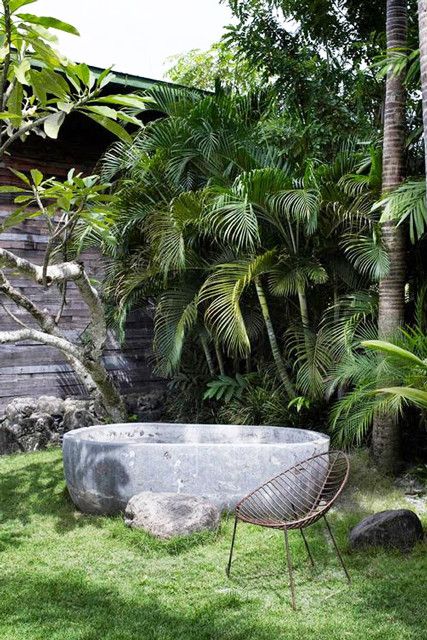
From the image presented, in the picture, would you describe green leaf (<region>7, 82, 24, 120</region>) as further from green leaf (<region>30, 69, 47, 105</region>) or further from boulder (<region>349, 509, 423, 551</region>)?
boulder (<region>349, 509, 423, 551</region>)

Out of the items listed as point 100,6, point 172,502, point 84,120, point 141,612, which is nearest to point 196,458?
point 172,502

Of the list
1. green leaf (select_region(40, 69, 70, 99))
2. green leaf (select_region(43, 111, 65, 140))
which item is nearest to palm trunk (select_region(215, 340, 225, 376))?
green leaf (select_region(43, 111, 65, 140))

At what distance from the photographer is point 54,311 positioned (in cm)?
933

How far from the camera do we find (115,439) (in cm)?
644

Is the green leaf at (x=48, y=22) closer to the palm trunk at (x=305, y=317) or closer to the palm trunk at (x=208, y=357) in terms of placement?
the palm trunk at (x=305, y=317)

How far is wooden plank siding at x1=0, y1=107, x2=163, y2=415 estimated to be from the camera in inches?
350

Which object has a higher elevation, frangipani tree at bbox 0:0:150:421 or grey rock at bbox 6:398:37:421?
frangipani tree at bbox 0:0:150:421

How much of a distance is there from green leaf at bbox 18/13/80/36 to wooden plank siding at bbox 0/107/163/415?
585cm

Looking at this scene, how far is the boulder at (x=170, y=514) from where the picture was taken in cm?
490

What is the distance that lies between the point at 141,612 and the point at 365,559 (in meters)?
1.56

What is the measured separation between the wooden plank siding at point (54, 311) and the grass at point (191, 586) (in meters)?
3.40

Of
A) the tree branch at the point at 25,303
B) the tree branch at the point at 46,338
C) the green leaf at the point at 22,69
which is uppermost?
the green leaf at the point at 22,69

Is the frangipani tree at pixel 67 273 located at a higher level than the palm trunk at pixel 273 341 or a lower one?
higher

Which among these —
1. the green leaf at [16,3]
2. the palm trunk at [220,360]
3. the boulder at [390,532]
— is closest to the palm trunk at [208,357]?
the palm trunk at [220,360]
